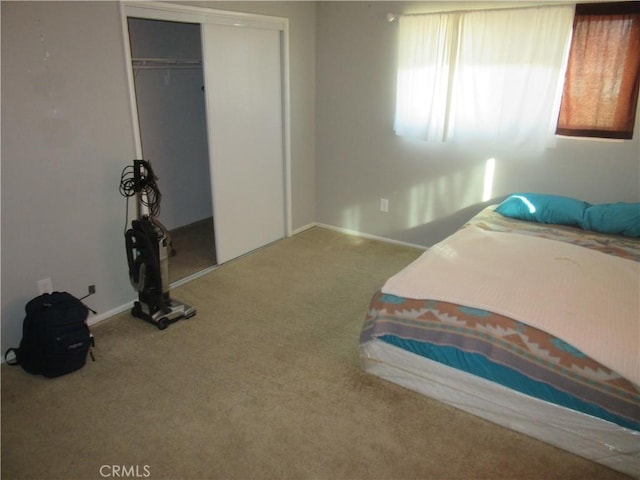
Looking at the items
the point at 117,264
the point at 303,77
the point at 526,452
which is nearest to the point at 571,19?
the point at 303,77

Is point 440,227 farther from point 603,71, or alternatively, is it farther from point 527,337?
point 527,337

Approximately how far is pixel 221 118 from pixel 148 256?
1361 millimetres

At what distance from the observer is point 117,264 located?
3141 mm

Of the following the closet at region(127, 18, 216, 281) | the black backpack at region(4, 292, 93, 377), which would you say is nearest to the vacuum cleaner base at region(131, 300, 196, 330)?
the black backpack at region(4, 292, 93, 377)

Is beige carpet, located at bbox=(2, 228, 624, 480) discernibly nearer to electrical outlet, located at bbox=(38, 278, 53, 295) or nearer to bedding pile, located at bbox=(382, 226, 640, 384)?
electrical outlet, located at bbox=(38, 278, 53, 295)

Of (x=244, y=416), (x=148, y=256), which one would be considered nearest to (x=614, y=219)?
(x=244, y=416)

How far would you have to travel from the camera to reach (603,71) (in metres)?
3.16

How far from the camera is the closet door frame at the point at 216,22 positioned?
291 cm

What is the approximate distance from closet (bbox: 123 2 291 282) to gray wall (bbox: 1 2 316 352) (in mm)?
247

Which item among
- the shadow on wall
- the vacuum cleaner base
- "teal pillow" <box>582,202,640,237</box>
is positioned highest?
"teal pillow" <box>582,202,640,237</box>

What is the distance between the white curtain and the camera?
3.30m

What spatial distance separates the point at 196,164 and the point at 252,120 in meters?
1.21

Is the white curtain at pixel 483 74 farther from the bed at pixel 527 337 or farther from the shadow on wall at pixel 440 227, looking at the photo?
the bed at pixel 527 337

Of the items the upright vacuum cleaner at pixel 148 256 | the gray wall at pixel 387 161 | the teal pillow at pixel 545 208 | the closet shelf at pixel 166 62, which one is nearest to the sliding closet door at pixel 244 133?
the gray wall at pixel 387 161
